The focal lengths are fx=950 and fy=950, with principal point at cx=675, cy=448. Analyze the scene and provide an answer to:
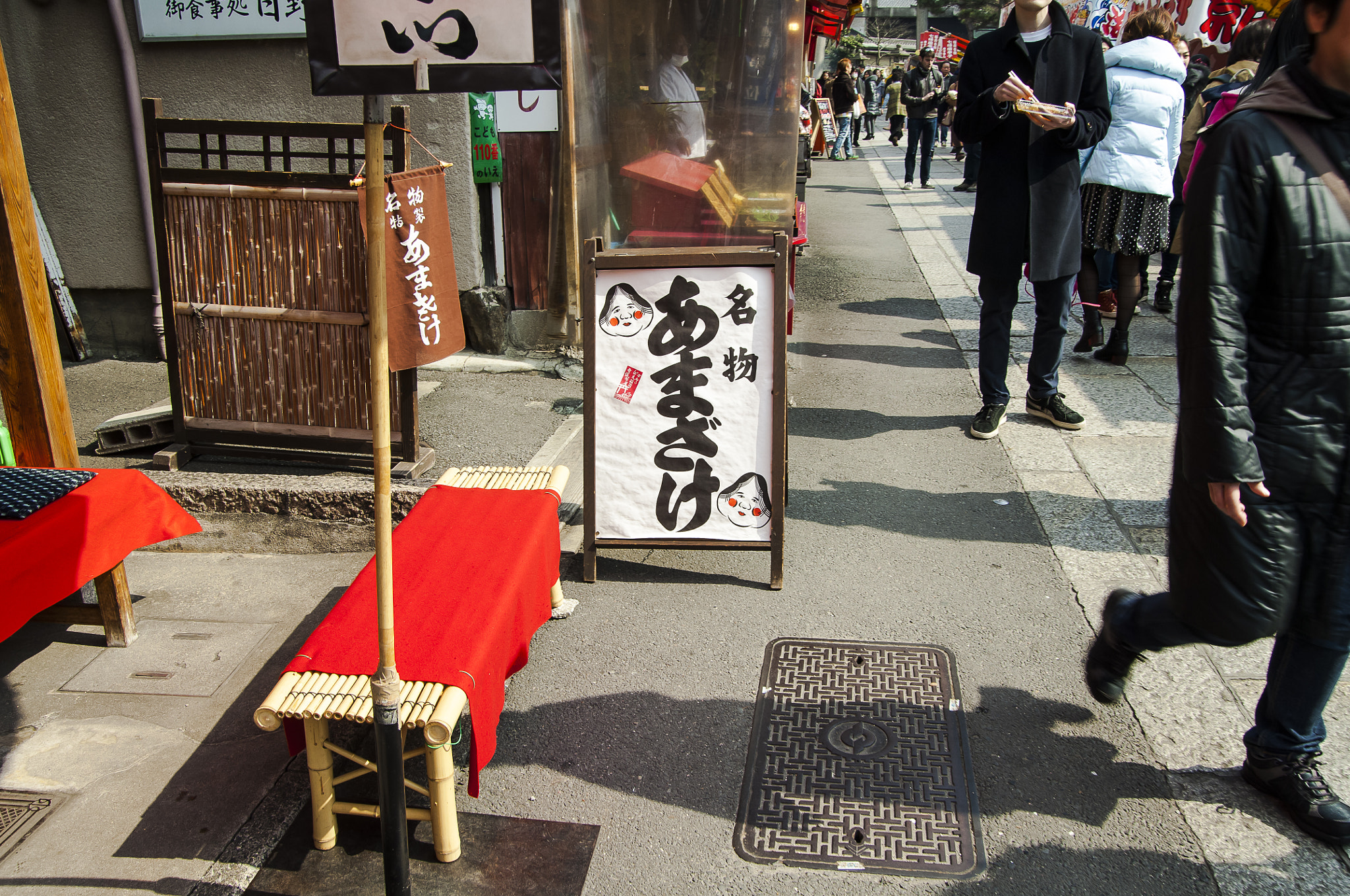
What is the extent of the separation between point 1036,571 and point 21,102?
7.52m

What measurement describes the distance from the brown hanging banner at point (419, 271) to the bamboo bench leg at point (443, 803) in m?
2.32

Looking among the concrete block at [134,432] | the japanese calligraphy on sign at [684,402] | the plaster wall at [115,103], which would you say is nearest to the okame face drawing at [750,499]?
the japanese calligraphy on sign at [684,402]

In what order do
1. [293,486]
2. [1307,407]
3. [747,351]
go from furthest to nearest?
1. [293,486]
2. [747,351]
3. [1307,407]

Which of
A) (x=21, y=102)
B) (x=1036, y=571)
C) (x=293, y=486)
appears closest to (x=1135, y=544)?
(x=1036, y=571)

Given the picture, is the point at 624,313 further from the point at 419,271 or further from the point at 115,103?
the point at 115,103

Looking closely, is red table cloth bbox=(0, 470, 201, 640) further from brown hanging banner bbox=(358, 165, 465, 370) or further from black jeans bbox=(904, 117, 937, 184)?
black jeans bbox=(904, 117, 937, 184)

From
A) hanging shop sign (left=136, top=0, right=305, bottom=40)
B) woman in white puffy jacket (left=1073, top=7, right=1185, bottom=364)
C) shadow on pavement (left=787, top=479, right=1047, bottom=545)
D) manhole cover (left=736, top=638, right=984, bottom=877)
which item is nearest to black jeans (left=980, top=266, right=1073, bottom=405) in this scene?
shadow on pavement (left=787, top=479, right=1047, bottom=545)

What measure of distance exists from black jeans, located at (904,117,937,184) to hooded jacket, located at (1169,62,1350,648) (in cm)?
1492

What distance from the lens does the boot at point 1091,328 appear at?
23.2 feet

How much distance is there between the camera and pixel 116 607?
12.3 feet

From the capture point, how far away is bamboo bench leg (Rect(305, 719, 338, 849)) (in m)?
2.64

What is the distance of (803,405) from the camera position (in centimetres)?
635

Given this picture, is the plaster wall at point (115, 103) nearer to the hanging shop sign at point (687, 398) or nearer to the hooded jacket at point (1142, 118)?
the hanging shop sign at point (687, 398)

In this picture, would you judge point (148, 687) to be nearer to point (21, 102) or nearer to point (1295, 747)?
point (1295, 747)
